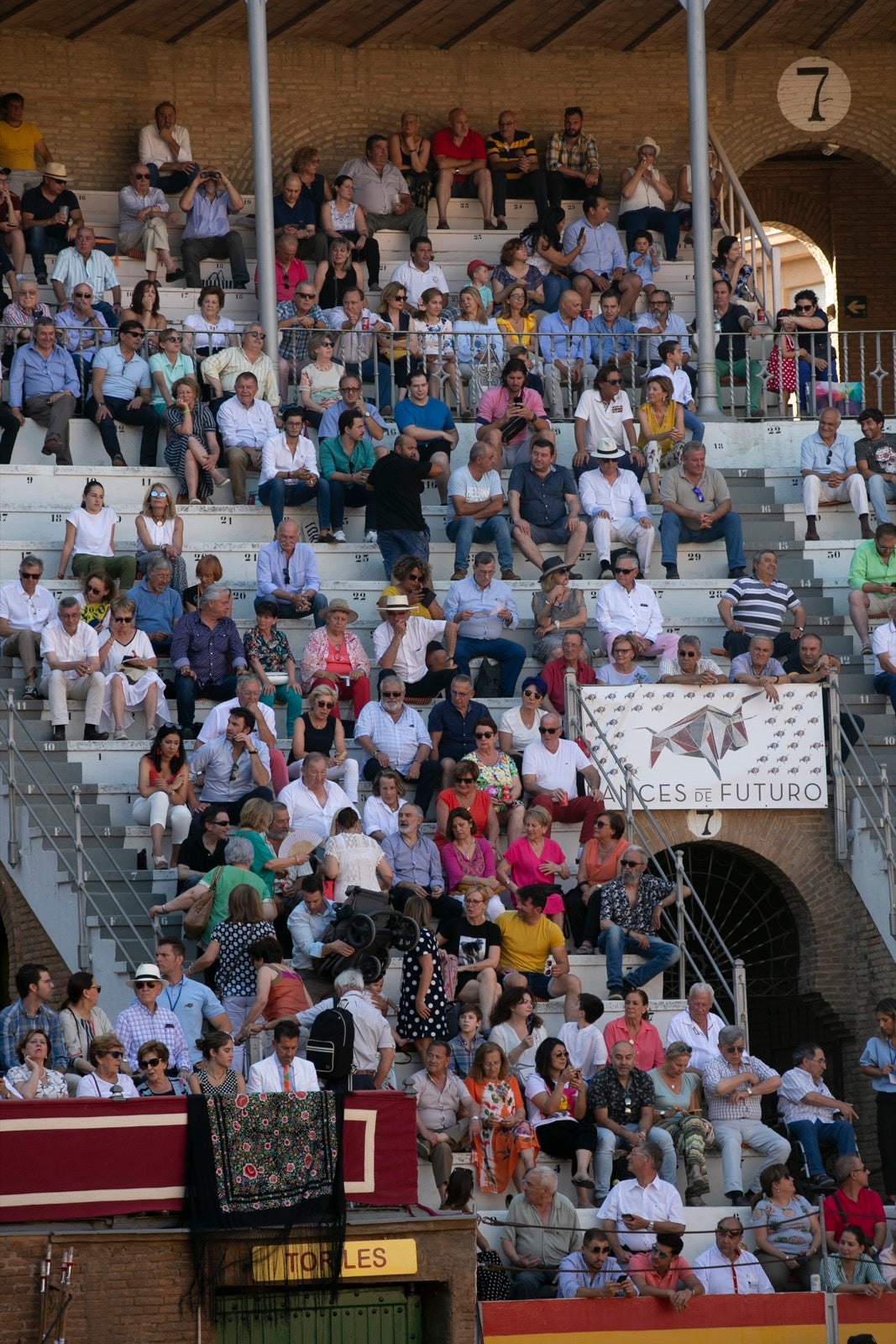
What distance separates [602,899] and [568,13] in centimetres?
1299

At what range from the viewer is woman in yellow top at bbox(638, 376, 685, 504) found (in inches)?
842

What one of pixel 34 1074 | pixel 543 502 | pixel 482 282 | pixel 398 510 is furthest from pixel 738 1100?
pixel 482 282

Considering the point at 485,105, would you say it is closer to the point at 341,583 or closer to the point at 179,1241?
the point at 341,583

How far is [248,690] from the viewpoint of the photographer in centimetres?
1695

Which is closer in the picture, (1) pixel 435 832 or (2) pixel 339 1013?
(2) pixel 339 1013

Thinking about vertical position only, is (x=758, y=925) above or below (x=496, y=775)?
below

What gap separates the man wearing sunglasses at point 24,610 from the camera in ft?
58.6

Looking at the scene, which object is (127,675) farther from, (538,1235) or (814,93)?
(814,93)

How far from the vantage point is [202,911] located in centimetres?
1530

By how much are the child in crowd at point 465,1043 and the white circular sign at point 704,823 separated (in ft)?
12.5

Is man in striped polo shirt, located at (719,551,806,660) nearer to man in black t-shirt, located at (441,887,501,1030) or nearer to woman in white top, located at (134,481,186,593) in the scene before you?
woman in white top, located at (134,481,186,593)

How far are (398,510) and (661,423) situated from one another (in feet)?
10.2

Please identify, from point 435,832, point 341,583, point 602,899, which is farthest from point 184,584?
point 602,899

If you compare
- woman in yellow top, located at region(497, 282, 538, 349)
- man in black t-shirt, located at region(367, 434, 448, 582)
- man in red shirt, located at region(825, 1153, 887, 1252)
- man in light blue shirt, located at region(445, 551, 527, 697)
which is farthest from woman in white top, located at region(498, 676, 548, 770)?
woman in yellow top, located at region(497, 282, 538, 349)
